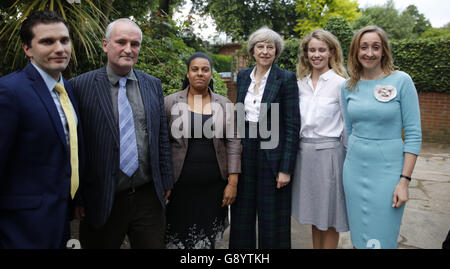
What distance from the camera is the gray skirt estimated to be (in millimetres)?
2516

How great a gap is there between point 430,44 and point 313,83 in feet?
29.0

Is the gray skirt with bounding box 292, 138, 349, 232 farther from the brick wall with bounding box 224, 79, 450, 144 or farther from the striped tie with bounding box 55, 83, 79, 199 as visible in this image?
the brick wall with bounding box 224, 79, 450, 144

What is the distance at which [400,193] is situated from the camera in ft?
6.97

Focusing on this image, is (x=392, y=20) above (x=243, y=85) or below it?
above

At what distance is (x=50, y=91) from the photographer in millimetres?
1689

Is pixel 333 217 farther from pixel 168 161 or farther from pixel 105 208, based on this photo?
pixel 105 208

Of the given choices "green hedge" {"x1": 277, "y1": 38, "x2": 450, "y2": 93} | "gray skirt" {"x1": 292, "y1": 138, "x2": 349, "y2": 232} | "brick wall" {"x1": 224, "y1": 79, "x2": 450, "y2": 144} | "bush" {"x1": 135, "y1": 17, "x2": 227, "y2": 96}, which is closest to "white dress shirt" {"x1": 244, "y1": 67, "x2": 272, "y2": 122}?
"gray skirt" {"x1": 292, "y1": 138, "x2": 349, "y2": 232}

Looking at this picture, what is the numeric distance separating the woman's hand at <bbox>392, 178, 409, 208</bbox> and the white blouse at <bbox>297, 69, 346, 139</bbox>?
0.60 m

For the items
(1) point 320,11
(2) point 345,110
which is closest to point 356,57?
(2) point 345,110

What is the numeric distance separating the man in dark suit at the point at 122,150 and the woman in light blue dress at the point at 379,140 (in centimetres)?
140

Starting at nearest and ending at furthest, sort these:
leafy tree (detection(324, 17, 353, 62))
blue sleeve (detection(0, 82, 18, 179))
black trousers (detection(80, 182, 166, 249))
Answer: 1. blue sleeve (detection(0, 82, 18, 179))
2. black trousers (detection(80, 182, 166, 249))
3. leafy tree (detection(324, 17, 353, 62))

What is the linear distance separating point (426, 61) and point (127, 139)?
10250 millimetres

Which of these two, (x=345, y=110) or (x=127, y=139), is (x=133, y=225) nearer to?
(x=127, y=139)
